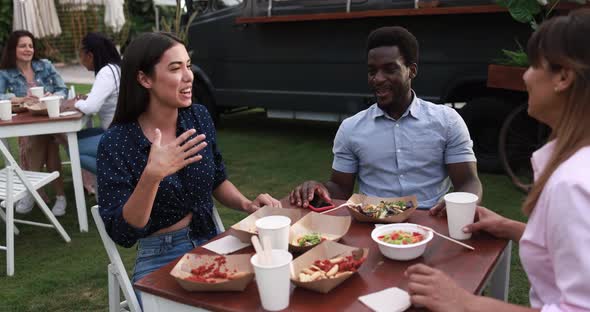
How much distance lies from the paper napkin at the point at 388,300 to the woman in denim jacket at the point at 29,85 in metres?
3.94

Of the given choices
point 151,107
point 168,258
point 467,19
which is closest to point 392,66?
point 151,107

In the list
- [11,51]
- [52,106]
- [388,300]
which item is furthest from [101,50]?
[388,300]

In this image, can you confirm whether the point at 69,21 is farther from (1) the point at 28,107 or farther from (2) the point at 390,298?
(2) the point at 390,298

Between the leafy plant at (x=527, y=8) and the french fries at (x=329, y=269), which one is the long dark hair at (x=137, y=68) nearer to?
the french fries at (x=329, y=269)

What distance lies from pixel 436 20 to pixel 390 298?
424cm

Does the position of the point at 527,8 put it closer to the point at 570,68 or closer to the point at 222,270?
the point at 570,68

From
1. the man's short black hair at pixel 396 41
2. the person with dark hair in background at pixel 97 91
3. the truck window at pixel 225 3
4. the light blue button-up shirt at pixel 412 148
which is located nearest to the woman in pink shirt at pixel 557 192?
the light blue button-up shirt at pixel 412 148

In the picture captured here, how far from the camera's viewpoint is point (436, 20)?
205 inches

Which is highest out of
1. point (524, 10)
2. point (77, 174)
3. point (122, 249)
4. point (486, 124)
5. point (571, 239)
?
point (524, 10)

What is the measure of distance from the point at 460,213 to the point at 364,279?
430 millimetres

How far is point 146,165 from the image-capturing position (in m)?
A: 1.98

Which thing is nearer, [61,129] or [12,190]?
[12,190]

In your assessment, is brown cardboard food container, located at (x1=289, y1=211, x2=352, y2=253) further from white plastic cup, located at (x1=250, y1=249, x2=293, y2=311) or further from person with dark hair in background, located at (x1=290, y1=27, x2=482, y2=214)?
person with dark hair in background, located at (x1=290, y1=27, x2=482, y2=214)

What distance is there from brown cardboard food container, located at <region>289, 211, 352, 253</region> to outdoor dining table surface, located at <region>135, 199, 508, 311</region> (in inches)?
1.5
